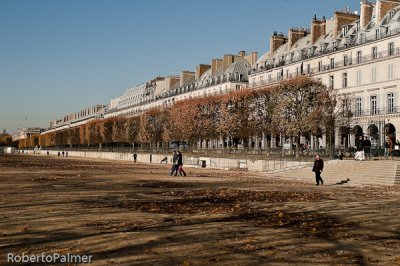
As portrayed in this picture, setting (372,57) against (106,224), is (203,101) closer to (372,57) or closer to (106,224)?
(372,57)

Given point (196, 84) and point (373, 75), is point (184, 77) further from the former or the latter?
point (373, 75)

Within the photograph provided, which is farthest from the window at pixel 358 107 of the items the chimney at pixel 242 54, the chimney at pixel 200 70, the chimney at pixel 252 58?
the chimney at pixel 200 70

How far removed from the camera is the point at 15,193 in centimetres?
1895

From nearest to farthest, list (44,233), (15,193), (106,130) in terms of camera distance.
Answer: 1. (44,233)
2. (15,193)
3. (106,130)

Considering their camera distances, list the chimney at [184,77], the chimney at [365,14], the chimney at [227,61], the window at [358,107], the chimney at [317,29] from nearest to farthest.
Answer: the window at [358,107]
the chimney at [365,14]
the chimney at [317,29]
the chimney at [227,61]
the chimney at [184,77]

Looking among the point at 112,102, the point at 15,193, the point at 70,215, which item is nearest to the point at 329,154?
the point at 15,193

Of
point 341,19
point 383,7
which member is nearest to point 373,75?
point 383,7

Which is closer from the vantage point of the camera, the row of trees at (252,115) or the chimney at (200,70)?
the row of trees at (252,115)

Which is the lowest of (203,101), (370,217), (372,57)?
(370,217)

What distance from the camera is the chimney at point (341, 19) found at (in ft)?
221

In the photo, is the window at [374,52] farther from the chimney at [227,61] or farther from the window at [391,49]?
the chimney at [227,61]

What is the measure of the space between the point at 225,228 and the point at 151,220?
2237mm

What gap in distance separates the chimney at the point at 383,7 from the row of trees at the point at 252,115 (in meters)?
11.9

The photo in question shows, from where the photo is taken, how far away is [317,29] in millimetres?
72000
